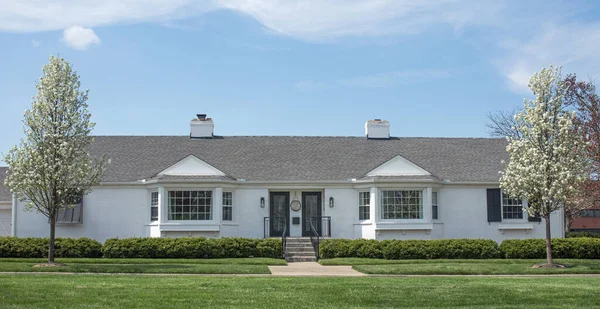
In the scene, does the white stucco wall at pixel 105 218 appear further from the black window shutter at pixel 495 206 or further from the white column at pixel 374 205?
the black window shutter at pixel 495 206

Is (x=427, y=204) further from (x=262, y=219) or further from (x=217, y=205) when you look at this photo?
(x=217, y=205)

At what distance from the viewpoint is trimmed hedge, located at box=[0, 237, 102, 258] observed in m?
24.9

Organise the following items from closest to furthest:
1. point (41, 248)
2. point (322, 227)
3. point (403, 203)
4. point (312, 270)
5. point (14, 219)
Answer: point (312, 270) < point (41, 248) < point (403, 203) < point (14, 219) < point (322, 227)

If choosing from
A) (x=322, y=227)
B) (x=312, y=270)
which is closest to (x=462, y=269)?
(x=312, y=270)

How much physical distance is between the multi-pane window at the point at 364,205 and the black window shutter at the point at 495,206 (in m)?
5.04

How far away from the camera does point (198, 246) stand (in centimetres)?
2503

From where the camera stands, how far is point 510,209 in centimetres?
2872

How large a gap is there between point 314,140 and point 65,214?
38.2 ft

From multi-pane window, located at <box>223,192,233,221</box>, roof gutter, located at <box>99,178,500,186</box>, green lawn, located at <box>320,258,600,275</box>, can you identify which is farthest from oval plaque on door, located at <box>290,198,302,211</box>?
green lawn, located at <box>320,258,600,275</box>

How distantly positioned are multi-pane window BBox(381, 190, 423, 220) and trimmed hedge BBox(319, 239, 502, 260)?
2100mm

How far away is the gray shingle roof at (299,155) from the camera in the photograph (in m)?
29.1

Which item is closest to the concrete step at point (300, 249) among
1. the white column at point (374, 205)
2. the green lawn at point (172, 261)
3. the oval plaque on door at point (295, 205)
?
the green lawn at point (172, 261)

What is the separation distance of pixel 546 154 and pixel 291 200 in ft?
36.2

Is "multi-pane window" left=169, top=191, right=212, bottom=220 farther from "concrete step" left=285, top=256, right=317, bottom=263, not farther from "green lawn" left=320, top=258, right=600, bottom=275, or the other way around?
"green lawn" left=320, top=258, right=600, bottom=275
